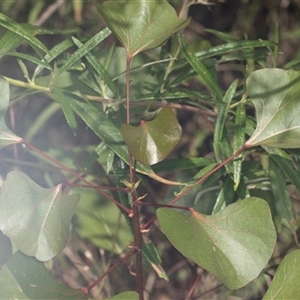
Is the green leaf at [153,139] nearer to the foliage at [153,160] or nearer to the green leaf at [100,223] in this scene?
the foliage at [153,160]

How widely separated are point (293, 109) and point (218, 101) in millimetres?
98

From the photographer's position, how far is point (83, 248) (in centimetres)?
95

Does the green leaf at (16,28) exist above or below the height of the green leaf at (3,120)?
above

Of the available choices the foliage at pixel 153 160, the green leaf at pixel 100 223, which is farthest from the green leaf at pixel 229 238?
the green leaf at pixel 100 223

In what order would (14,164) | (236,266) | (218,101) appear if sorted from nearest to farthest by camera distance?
(236,266) → (218,101) → (14,164)

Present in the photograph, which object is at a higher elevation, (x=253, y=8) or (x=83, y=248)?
(x=253, y=8)

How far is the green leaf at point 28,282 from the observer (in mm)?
452

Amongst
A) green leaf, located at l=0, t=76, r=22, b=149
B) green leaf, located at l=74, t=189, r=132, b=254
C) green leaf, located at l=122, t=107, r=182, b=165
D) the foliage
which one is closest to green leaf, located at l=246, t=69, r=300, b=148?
the foliage

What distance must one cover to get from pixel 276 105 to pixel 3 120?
0.25 meters

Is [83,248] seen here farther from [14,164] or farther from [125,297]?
[125,297]

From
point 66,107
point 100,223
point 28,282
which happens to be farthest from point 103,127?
point 100,223

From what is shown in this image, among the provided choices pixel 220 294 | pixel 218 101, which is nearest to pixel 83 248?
pixel 220 294

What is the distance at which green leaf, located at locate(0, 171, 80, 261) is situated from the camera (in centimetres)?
44

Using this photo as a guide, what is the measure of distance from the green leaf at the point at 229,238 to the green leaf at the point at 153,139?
0.05 meters
